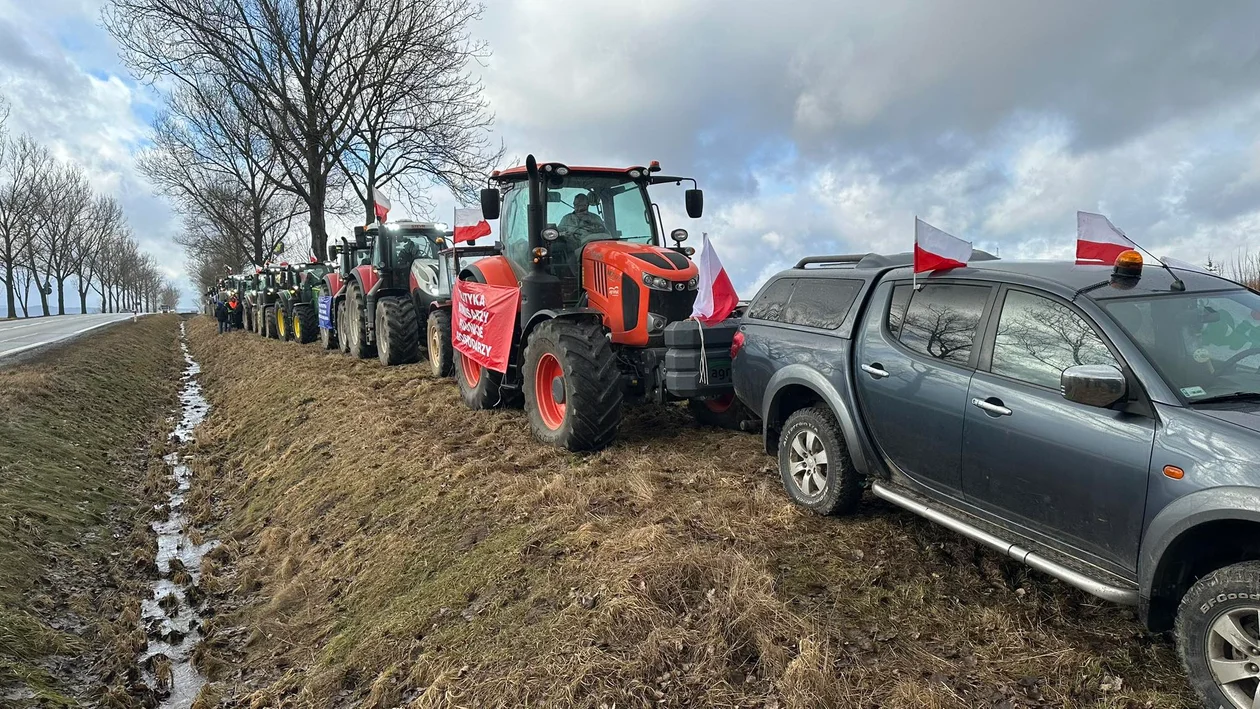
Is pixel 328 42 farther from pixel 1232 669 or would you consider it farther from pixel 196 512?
pixel 1232 669

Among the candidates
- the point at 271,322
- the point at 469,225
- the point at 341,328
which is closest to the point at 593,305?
the point at 469,225

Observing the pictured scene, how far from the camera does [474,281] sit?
27.3 ft

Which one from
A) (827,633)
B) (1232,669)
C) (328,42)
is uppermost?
(328,42)

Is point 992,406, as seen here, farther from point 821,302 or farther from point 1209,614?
point 821,302

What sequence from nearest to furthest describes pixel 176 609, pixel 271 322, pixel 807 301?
pixel 807 301 < pixel 176 609 < pixel 271 322

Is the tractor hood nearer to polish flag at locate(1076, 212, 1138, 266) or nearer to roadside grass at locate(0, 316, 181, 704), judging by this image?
polish flag at locate(1076, 212, 1138, 266)

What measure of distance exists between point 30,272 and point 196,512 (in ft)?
175

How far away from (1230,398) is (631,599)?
8.71 feet

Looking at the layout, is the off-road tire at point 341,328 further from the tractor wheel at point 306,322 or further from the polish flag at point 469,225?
the polish flag at point 469,225

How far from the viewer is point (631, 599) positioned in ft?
11.5

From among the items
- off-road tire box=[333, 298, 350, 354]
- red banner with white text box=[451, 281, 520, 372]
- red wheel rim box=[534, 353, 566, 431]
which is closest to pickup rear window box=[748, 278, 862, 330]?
red wheel rim box=[534, 353, 566, 431]

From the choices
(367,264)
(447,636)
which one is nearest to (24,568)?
(447,636)

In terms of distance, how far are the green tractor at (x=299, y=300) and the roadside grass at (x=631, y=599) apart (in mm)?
11799

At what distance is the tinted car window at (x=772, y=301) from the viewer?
17.1ft
